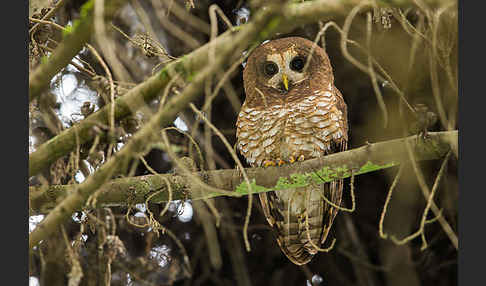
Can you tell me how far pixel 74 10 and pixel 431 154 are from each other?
1785mm

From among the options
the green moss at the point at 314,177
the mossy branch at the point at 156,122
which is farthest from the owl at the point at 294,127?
the mossy branch at the point at 156,122

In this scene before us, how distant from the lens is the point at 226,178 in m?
1.59

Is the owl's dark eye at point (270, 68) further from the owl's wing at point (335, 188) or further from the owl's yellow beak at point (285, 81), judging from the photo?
the owl's wing at point (335, 188)

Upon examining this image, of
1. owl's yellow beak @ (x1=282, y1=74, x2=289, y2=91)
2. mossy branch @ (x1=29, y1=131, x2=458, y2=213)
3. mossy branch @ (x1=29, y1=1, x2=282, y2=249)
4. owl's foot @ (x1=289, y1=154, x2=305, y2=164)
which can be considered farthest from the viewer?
owl's yellow beak @ (x1=282, y1=74, x2=289, y2=91)

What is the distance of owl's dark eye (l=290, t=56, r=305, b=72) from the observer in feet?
7.01

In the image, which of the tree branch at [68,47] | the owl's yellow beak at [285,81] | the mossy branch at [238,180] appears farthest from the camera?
the owl's yellow beak at [285,81]

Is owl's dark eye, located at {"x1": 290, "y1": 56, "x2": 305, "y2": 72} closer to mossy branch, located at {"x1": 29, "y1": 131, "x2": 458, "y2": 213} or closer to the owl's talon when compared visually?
the owl's talon

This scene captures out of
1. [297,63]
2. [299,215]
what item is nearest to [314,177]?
[299,215]

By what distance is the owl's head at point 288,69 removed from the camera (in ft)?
6.94

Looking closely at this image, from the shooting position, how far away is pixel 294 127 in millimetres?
2055

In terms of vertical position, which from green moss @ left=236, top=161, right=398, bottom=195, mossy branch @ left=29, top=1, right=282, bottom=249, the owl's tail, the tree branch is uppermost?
the tree branch

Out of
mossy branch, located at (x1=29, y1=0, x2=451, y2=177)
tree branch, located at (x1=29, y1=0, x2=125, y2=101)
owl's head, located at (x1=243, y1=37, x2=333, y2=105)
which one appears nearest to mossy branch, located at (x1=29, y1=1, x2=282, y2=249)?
mossy branch, located at (x1=29, y1=0, x2=451, y2=177)

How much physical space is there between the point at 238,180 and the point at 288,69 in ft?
2.39

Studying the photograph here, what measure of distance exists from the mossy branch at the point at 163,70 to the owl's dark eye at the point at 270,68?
99 cm
